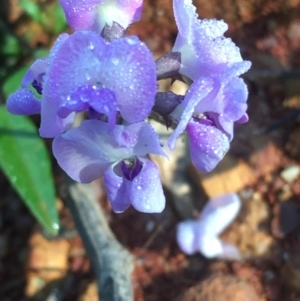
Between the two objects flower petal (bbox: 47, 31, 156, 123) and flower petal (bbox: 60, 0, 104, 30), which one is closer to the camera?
flower petal (bbox: 47, 31, 156, 123)

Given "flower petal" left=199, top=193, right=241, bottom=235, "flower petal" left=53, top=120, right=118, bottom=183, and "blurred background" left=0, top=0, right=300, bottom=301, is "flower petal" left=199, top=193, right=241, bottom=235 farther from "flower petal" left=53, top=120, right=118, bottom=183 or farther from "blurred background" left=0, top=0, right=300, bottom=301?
"flower petal" left=53, top=120, right=118, bottom=183

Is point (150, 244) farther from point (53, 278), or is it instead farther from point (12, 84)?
point (12, 84)

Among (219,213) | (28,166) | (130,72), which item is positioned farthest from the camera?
(219,213)

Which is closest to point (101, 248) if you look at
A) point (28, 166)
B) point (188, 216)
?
point (28, 166)

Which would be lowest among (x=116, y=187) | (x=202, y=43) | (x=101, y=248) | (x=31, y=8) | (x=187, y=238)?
(x=187, y=238)

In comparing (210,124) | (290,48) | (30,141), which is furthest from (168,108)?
(290,48)

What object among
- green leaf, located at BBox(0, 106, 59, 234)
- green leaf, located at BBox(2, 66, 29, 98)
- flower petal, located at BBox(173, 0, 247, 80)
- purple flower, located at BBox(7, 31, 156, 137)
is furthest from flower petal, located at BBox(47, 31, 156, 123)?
green leaf, located at BBox(2, 66, 29, 98)

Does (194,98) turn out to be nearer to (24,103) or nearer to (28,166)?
(24,103)
